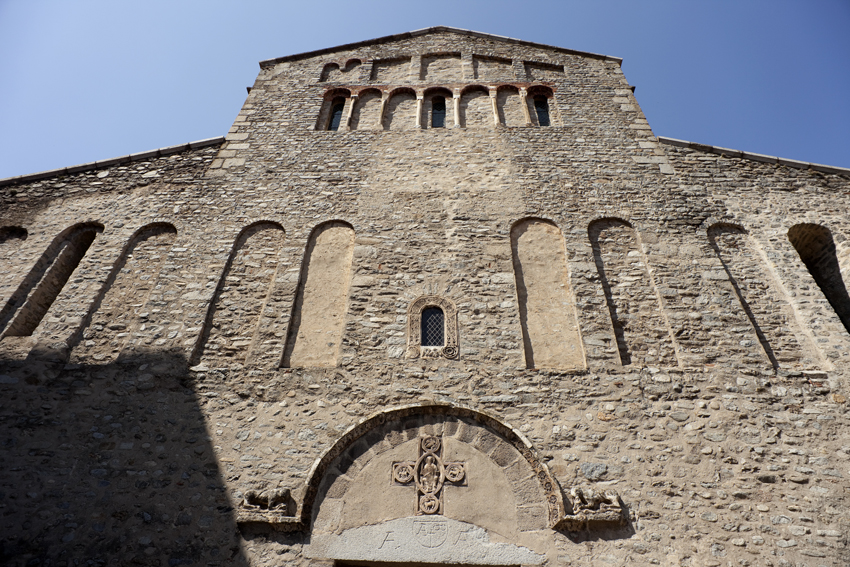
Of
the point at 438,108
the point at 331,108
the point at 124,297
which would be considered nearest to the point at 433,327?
the point at 124,297

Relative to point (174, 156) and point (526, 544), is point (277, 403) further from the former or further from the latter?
point (174, 156)

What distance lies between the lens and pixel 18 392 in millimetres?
5734

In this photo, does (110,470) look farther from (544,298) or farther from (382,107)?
(382,107)

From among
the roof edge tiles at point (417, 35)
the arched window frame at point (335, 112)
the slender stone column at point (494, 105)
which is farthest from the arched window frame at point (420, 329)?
the roof edge tiles at point (417, 35)

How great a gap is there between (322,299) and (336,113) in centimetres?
487

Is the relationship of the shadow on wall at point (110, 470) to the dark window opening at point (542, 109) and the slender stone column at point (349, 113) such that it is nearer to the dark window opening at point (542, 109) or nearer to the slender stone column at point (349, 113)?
the slender stone column at point (349, 113)

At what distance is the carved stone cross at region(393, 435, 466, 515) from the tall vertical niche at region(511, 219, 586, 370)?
1525 millimetres

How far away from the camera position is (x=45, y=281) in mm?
6883

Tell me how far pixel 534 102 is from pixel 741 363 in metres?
6.29

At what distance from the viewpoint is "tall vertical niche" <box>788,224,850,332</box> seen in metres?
6.66

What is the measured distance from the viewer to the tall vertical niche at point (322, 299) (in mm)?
6055

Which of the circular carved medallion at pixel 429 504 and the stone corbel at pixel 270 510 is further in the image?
the circular carved medallion at pixel 429 504

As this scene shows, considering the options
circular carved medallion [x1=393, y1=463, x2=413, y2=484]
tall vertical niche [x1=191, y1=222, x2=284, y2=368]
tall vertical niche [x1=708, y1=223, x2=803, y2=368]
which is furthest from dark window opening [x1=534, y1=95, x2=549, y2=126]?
circular carved medallion [x1=393, y1=463, x2=413, y2=484]

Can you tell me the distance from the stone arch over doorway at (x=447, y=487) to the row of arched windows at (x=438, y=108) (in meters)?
5.80
